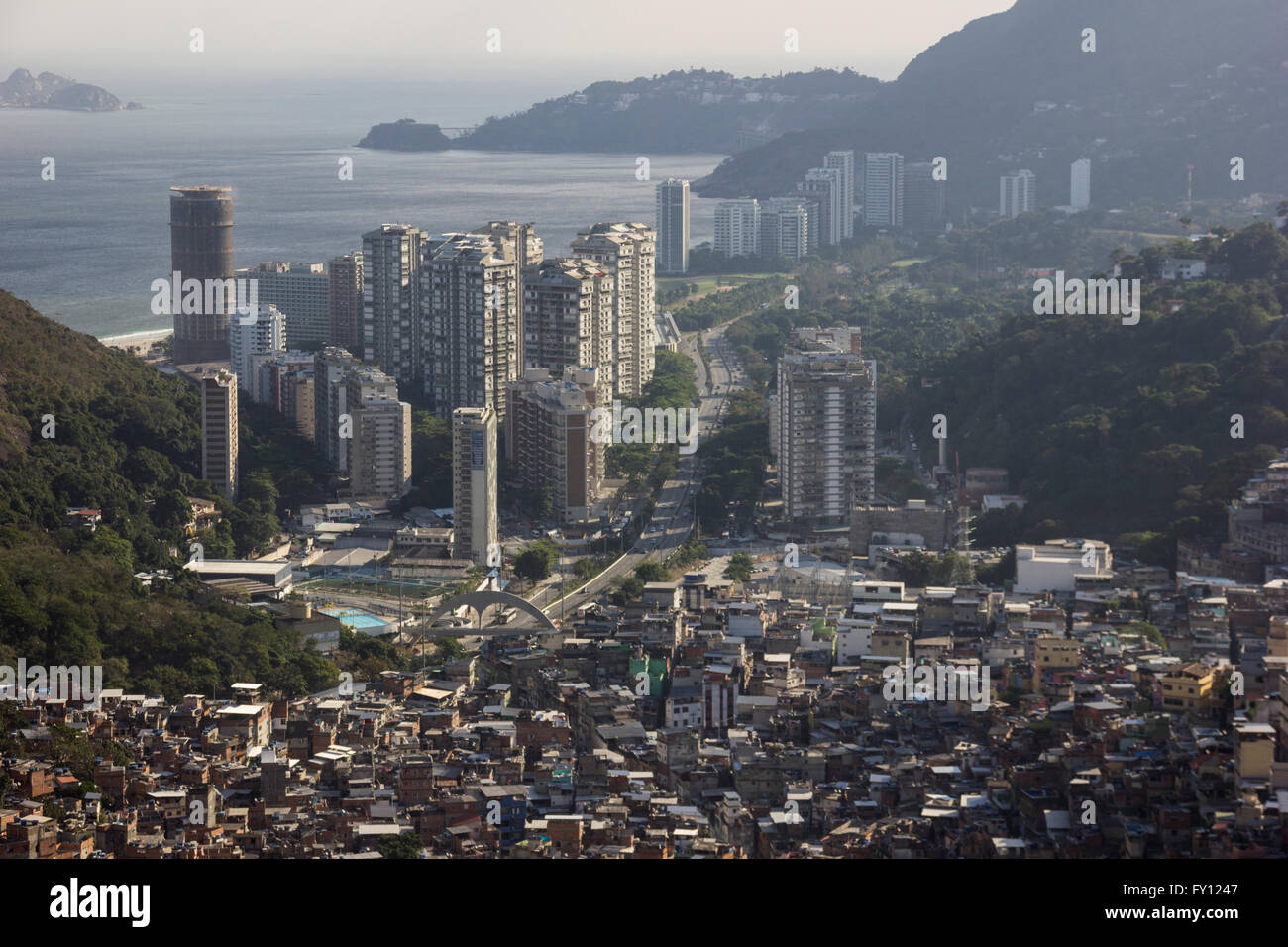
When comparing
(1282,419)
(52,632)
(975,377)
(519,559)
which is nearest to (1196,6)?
(975,377)

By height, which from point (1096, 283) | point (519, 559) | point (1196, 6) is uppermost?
point (1196, 6)

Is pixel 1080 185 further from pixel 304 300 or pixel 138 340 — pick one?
pixel 138 340

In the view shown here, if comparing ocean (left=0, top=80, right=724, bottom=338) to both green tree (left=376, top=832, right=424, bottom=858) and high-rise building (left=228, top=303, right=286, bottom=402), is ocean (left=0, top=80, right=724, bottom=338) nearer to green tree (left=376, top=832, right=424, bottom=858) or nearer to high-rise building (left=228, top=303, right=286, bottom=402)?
high-rise building (left=228, top=303, right=286, bottom=402)

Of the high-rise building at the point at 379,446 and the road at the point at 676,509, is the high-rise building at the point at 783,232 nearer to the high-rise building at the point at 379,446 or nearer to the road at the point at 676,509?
the road at the point at 676,509

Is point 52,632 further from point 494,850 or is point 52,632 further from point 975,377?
point 975,377

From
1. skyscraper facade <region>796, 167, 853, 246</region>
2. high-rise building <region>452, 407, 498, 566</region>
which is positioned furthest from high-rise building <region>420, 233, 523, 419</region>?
skyscraper facade <region>796, 167, 853, 246</region>

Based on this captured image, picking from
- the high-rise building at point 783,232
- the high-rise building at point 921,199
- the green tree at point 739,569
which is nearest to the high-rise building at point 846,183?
the high-rise building at point 921,199

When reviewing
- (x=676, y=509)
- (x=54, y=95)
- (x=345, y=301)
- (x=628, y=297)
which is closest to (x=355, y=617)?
(x=676, y=509)
